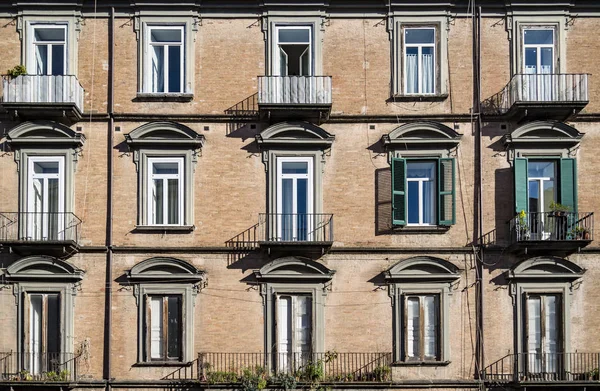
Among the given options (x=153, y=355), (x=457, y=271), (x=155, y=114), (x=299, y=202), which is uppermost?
(x=155, y=114)

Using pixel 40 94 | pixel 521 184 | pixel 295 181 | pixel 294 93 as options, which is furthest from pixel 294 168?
pixel 40 94

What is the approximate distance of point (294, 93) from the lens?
90.1ft

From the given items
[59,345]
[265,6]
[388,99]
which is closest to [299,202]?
[388,99]

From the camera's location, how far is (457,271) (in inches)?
1080

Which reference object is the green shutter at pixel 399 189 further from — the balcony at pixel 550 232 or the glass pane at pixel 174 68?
the glass pane at pixel 174 68

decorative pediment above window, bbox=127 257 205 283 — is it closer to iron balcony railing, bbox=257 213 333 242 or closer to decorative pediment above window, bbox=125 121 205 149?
iron balcony railing, bbox=257 213 333 242

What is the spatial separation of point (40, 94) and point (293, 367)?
10246 millimetres

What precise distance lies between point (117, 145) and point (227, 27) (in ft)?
15.1

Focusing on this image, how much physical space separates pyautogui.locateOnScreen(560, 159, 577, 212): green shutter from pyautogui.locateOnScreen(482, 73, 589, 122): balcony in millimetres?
1337

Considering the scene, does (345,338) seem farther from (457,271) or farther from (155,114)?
(155,114)

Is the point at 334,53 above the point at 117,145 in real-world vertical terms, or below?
above

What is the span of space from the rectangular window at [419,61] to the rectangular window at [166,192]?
692 centimetres

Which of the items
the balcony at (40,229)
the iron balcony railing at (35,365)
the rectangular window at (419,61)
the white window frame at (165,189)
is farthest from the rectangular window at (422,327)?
the balcony at (40,229)

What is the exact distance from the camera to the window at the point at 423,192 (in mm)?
27500
